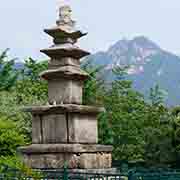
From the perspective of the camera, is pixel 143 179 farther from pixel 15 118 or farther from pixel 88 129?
pixel 15 118

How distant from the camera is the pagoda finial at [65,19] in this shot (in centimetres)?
1552

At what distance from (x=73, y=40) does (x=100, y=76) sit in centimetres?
2803

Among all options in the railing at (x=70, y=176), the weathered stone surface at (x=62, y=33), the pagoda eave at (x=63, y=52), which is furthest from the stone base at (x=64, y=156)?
the weathered stone surface at (x=62, y=33)

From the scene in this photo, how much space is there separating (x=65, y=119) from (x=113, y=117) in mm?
24373

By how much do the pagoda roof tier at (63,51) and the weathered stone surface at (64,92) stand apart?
A: 706 mm

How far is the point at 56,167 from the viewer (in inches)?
582

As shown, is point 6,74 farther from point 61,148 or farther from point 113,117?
point 61,148

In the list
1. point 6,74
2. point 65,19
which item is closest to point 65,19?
point 65,19

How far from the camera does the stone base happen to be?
1455 centimetres

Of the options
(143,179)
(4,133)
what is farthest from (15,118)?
(143,179)

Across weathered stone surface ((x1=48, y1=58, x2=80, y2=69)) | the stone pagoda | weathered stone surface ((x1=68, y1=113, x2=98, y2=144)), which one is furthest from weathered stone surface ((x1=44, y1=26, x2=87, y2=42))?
weathered stone surface ((x1=68, y1=113, x2=98, y2=144))

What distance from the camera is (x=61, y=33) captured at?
15500 millimetres

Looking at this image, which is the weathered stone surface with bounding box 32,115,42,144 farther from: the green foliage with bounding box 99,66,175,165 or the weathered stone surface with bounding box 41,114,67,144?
the green foliage with bounding box 99,66,175,165

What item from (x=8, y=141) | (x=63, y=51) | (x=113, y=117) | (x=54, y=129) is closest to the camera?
(x=54, y=129)
